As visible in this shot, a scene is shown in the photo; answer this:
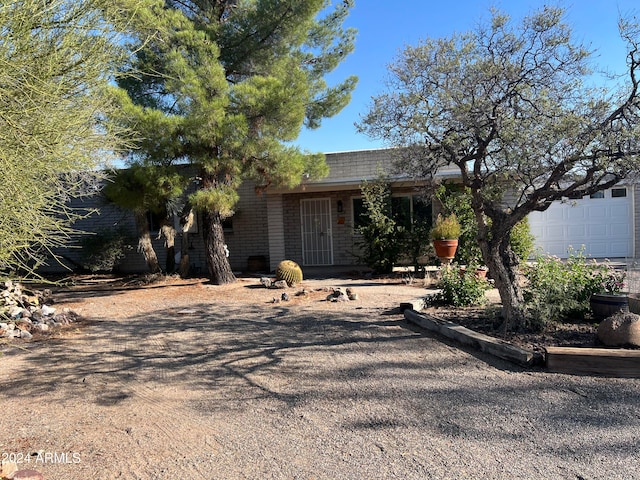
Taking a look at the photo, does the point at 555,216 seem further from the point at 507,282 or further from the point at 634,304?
the point at 507,282

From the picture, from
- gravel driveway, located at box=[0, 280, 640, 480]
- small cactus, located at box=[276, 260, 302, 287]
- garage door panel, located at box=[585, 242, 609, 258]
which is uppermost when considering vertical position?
garage door panel, located at box=[585, 242, 609, 258]

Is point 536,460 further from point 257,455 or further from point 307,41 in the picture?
point 307,41

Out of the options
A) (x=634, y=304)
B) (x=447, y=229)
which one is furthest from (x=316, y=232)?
(x=634, y=304)

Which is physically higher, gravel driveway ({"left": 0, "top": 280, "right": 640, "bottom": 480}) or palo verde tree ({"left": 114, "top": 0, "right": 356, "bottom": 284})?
palo verde tree ({"left": 114, "top": 0, "right": 356, "bottom": 284})

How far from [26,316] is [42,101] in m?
6.20

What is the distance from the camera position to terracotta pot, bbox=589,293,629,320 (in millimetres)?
5473

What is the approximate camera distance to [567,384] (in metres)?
4.02

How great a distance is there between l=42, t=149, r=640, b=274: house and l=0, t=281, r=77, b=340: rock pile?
489 cm

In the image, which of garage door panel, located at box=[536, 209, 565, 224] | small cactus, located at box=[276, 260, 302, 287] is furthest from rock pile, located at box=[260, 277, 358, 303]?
garage door panel, located at box=[536, 209, 565, 224]

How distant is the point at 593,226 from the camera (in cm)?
1372

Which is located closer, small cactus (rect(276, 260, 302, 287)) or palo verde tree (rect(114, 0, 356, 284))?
palo verde tree (rect(114, 0, 356, 284))

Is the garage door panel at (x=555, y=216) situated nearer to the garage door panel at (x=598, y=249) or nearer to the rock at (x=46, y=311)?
the garage door panel at (x=598, y=249)

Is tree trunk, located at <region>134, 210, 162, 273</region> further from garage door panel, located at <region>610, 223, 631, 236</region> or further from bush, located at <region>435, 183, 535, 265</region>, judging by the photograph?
garage door panel, located at <region>610, 223, 631, 236</region>

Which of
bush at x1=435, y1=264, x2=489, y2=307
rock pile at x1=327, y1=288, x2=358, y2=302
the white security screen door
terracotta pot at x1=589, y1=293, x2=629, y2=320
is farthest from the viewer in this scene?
the white security screen door
